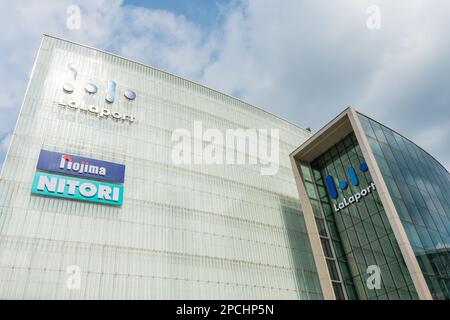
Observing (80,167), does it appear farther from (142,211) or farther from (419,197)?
(419,197)

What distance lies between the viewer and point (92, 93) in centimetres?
3133

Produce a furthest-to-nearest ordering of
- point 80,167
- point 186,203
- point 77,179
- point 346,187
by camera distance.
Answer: point 346,187, point 186,203, point 80,167, point 77,179

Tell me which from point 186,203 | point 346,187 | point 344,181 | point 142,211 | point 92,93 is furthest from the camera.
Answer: point 344,181

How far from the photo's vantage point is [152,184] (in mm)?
29469

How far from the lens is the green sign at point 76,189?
80.8 feet

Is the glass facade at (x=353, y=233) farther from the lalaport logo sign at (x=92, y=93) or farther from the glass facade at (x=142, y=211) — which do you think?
the lalaport logo sign at (x=92, y=93)

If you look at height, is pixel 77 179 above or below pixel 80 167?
below

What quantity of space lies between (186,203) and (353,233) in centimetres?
1471

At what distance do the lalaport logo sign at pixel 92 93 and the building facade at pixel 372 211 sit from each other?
17622 millimetres

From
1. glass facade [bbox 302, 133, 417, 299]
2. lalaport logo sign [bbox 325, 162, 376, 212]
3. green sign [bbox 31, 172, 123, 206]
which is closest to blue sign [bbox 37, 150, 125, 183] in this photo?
green sign [bbox 31, 172, 123, 206]

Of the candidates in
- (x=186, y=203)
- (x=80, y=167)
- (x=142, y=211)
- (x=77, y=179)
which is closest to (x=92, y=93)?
(x=80, y=167)
